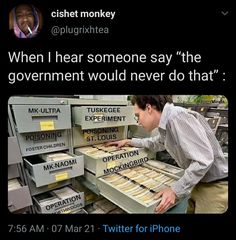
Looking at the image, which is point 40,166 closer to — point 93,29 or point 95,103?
point 95,103

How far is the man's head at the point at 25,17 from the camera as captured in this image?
1.83ft

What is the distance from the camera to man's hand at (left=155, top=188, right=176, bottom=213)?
0.63m

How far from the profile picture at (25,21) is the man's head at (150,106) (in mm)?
447

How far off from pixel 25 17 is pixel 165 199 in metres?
0.80

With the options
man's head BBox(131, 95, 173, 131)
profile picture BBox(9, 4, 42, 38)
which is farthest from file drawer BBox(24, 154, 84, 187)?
profile picture BBox(9, 4, 42, 38)

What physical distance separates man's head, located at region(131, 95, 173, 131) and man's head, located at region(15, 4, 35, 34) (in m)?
0.46

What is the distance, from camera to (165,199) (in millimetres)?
657

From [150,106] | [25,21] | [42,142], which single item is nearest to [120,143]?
[150,106]

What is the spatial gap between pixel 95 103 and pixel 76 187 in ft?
1.64

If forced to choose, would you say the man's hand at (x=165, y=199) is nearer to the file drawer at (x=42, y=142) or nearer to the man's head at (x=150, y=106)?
the man's head at (x=150, y=106)

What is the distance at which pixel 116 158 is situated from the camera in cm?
86

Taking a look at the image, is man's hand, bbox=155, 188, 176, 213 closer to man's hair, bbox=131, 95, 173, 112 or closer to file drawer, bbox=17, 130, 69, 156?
man's hair, bbox=131, 95, 173, 112
